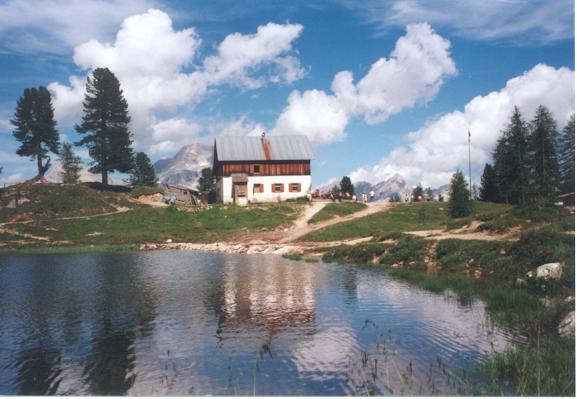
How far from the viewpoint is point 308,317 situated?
15.2 m

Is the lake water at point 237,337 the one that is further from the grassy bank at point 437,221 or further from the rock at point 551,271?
the grassy bank at point 437,221

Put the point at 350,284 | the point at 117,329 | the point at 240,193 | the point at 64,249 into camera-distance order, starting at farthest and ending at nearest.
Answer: the point at 240,193
the point at 64,249
the point at 350,284
the point at 117,329

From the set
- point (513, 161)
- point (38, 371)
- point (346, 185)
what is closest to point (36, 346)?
point (38, 371)

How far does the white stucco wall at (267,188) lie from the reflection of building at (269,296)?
38084 millimetres

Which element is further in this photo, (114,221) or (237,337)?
(114,221)

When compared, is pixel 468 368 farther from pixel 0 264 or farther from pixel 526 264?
pixel 0 264

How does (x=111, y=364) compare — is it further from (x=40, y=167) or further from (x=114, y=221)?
(x=40, y=167)

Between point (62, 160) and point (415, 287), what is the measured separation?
10776cm

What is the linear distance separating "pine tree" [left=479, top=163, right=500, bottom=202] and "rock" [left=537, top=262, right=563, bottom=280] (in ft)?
200

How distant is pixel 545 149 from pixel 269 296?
5441 cm

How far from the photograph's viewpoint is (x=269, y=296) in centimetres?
1891

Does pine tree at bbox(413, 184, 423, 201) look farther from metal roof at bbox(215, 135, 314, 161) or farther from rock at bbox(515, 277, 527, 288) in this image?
rock at bbox(515, 277, 527, 288)

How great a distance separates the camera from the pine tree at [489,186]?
74.9 meters

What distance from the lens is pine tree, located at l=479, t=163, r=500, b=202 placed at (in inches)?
2948
